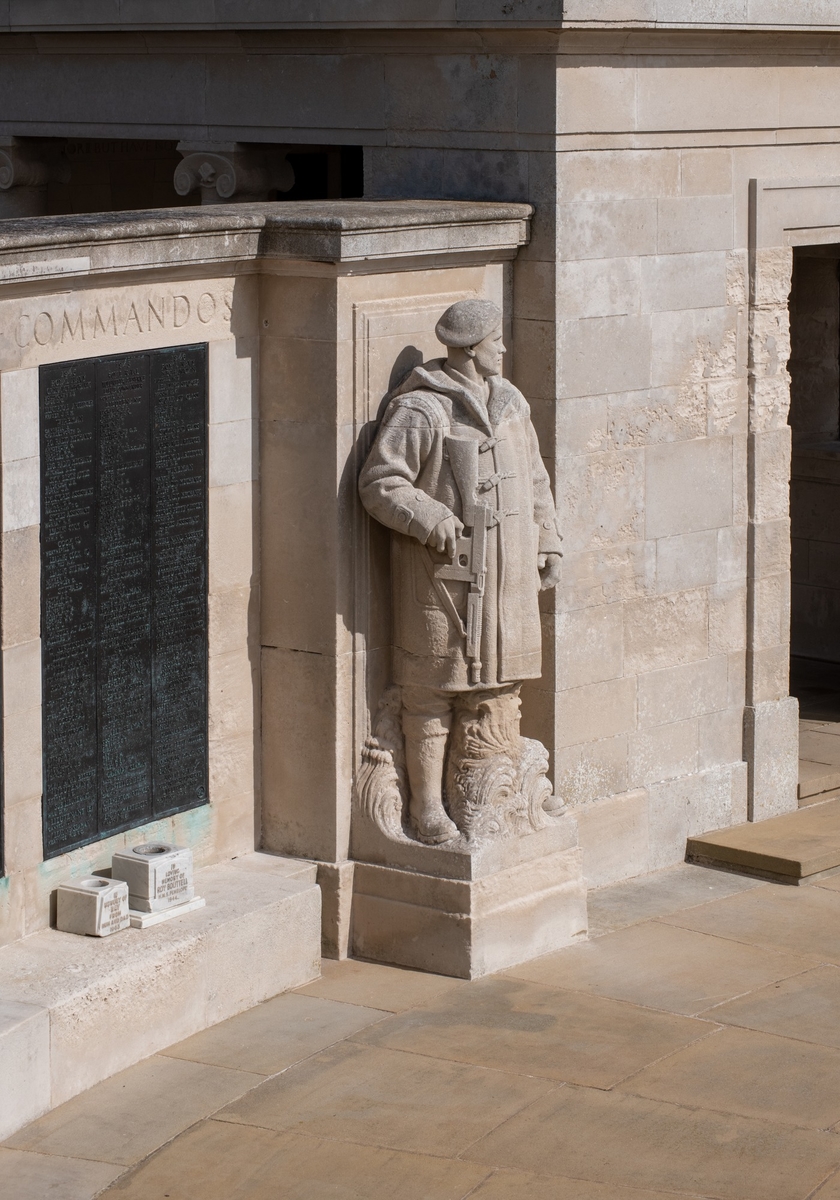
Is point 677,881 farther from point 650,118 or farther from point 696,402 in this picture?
point 650,118

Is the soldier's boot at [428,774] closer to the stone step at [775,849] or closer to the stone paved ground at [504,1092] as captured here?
the stone paved ground at [504,1092]

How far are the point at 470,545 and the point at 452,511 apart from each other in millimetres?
168

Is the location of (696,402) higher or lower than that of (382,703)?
higher

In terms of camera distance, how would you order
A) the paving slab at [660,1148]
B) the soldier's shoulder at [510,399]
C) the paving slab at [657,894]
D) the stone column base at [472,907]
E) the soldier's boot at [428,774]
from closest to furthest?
1. the paving slab at [660,1148]
2. the soldier's shoulder at [510,399]
3. the stone column base at [472,907]
4. the soldier's boot at [428,774]
5. the paving slab at [657,894]

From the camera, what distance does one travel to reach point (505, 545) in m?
9.84

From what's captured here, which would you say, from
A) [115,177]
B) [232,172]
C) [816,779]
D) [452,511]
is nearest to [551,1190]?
[452,511]

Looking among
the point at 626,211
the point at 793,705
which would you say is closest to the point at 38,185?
the point at 626,211

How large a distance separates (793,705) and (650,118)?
3383mm

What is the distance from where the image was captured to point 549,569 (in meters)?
10.2

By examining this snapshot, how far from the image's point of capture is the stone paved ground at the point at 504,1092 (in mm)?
8055

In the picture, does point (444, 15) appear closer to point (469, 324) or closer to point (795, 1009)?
point (469, 324)

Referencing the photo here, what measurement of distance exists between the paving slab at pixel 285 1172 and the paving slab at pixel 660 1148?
241mm

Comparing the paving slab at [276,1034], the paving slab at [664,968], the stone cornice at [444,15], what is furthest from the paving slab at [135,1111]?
the stone cornice at [444,15]

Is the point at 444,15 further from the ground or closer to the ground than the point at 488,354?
further from the ground
